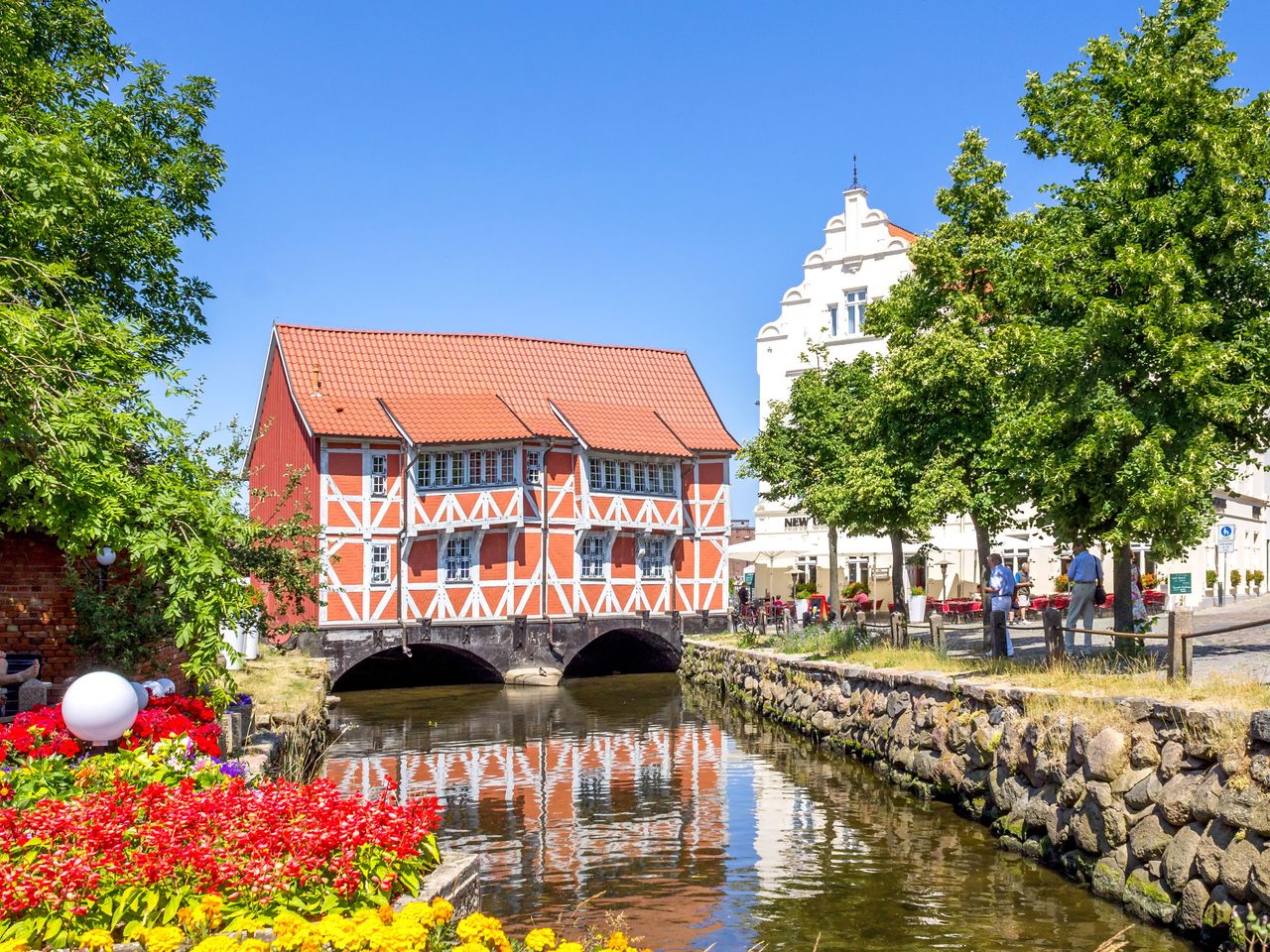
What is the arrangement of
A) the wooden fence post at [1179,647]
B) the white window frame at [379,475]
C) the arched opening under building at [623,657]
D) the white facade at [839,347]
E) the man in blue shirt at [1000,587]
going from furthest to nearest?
the white facade at [839,347] < the arched opening under building at [623,657] < the white window frame at [379,475] < the man in blue shirt at [1000,587] < the wooden fence post at [1179,647]

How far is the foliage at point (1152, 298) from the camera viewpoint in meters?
15.5

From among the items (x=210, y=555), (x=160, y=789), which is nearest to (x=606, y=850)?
(x=210, y=555)

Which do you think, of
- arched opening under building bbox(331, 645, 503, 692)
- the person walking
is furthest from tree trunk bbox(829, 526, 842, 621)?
arched opening under building bbox(331, 645, 503, 692)

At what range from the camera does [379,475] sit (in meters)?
35.8

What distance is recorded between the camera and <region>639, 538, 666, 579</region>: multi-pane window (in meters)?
39.3

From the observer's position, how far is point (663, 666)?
40.4 metres

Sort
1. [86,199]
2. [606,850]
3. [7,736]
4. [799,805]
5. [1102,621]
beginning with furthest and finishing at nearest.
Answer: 1. [1102,621]
2. [799,805]
3. [606,850]
4. [86,199]
5. [7,736]

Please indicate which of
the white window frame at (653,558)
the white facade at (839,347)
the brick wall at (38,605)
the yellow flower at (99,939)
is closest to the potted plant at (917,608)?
the white facade at (839,347)

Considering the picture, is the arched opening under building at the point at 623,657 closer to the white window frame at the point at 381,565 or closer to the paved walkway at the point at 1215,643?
the white window frame at the point at 381,565

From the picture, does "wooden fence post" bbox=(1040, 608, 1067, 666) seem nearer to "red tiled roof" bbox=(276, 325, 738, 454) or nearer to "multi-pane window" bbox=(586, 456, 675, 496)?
"red tiled roof" bbox=(276, 325, 738, 454)

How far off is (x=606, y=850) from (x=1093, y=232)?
10.7 m

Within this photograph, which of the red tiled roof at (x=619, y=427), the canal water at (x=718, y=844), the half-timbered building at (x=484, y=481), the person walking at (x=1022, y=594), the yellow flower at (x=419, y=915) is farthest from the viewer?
the red tiled roof at (x=619, y=427)

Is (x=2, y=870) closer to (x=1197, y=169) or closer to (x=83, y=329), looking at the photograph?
(x=83, y=329)

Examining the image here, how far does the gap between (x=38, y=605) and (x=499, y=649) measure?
849 inches
